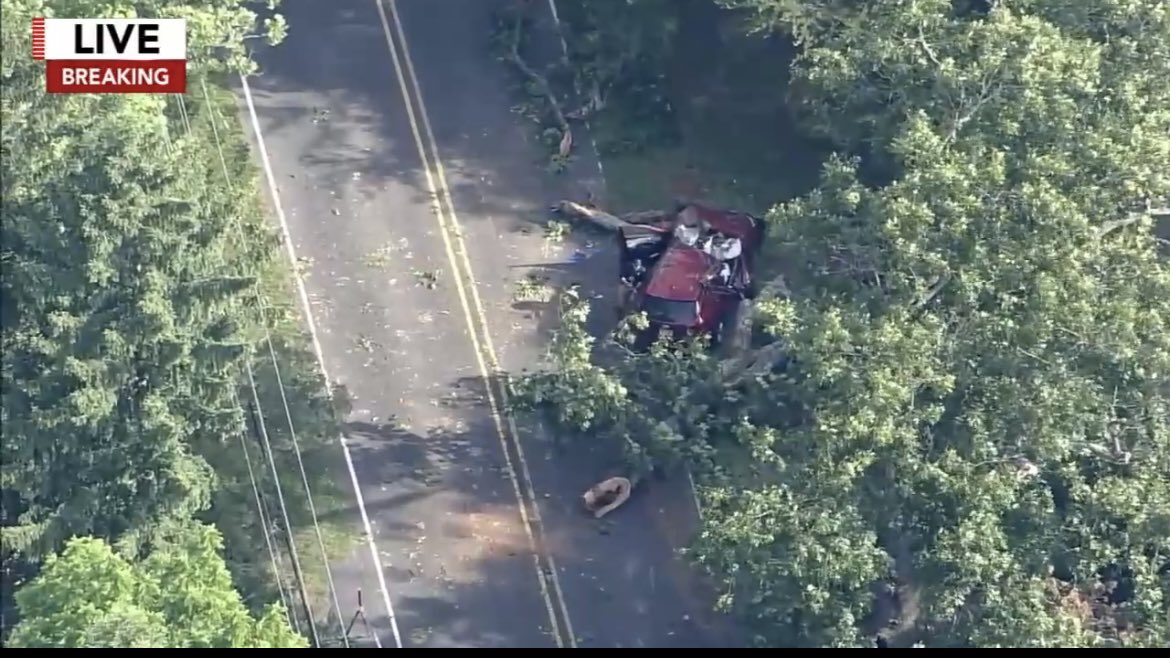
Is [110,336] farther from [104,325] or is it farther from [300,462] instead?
[300,462]

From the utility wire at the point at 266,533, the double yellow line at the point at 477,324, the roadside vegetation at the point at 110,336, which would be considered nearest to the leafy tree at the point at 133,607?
the roadside vegetation at the point at 110,336

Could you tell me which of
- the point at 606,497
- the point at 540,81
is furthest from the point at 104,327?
the point at 540,81

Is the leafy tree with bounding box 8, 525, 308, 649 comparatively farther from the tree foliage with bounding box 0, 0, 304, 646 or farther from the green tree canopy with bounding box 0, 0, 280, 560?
the green tree canopy with bounding box 0, 0, 280, 560

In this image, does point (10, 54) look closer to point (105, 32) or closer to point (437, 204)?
point (105, 32)

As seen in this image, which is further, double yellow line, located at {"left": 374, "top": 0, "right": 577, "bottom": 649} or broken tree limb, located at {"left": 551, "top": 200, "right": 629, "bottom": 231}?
broken tree limb, located at {"left": 551, "top": 200, "right": 629, "bottom": 231}

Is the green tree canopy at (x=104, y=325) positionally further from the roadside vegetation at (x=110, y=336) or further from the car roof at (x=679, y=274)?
the car roof at (x=679, y=274)

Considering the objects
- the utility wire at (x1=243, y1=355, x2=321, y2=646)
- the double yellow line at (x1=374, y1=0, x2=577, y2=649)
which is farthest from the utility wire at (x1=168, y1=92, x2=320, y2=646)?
the double yellow line at (x1=374, y1=0, x2=577, y2=649)

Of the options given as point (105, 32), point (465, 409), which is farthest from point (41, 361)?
point (465, 409)
